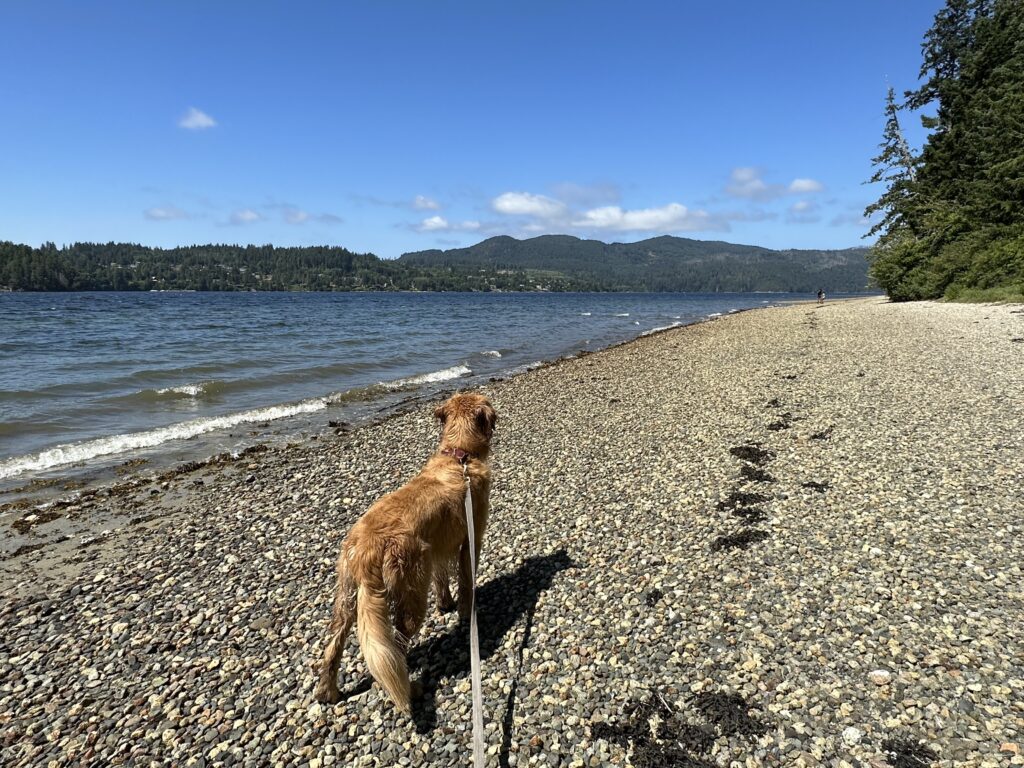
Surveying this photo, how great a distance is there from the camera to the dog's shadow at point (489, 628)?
5.08 m

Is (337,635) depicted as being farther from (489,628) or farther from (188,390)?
(188,390)

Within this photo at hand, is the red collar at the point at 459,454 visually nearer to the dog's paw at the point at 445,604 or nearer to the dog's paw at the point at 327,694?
the dog's paw at the point at 445,604

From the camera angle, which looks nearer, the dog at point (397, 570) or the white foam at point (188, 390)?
the dog at point (397, 570)

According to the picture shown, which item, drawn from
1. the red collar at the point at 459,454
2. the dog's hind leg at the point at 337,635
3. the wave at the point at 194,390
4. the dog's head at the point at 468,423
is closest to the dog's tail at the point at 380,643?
the dog's hind leg at the point at 337,635

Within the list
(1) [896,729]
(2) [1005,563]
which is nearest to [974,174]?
(2) [1005,563]

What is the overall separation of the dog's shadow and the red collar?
1879 millimetres

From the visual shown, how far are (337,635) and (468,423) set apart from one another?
2729mm

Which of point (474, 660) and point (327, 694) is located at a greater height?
point (474, 660)

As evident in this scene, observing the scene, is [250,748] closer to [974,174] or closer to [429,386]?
[429,386]

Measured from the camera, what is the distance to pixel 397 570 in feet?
15.3

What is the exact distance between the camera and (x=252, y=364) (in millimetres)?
28641

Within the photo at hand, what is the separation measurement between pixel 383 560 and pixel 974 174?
5703 cm

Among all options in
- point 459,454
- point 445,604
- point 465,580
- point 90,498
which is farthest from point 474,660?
point 90,498

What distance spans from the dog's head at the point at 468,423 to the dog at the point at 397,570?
40 centimetres
